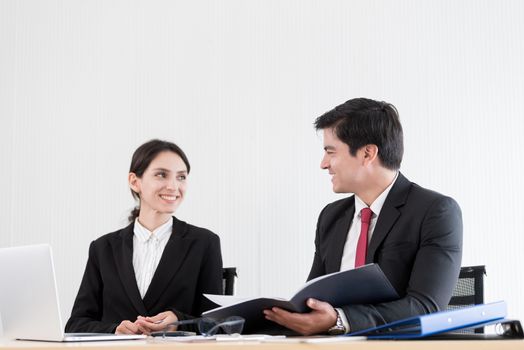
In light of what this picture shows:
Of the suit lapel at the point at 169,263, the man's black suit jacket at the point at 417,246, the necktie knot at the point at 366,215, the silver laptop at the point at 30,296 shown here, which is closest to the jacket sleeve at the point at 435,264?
the man's black suit jacket at the point at 417,246

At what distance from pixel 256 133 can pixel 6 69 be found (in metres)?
1.35

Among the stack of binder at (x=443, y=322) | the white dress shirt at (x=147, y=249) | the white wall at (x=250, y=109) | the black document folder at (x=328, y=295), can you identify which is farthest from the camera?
the white wall at (x=250, y=109)

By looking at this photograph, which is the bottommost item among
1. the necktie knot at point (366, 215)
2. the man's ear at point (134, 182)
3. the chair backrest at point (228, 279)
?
the chair backrest at point (228, 279)

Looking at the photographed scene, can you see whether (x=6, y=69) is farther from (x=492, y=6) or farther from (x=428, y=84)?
(x=492, y=6)

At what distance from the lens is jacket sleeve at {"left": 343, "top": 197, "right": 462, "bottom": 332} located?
2.09 m

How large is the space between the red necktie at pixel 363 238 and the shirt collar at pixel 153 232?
1037mm

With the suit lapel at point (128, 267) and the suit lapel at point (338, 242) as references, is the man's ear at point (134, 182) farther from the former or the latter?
the suit lapel at point (338, 242)

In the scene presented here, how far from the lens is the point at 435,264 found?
2227 millimetres

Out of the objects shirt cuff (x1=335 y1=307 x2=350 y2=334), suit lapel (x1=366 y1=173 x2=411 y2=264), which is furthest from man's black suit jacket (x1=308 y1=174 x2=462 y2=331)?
shirt cuff (x1=335 y1=307 x2=350 y2=334)

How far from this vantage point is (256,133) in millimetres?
3684

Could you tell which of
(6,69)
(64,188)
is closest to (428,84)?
(64,188)

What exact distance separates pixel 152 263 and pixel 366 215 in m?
1.07

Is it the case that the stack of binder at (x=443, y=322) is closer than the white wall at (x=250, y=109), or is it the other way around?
the stack of binder at (x=443, y=322)

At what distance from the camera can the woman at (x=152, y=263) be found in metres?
3.08
